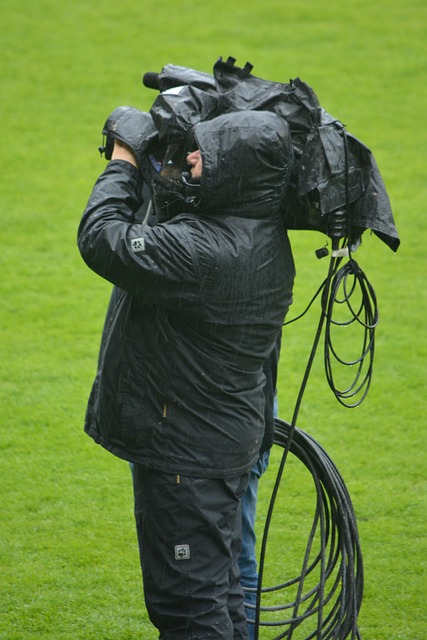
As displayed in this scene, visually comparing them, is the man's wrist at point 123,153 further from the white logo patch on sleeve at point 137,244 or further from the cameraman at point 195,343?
the white logo patch on sleeve at point 137,244

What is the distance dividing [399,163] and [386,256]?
1.55 meters

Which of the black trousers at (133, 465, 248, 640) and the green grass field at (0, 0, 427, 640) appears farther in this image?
the green grass field at (0, 0, 427, 640)

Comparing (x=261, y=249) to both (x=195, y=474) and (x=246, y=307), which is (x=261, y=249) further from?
(x=195, y=474)

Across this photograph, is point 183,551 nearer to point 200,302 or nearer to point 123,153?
point 200,302

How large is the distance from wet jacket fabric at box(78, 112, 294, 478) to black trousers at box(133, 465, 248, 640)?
7cm

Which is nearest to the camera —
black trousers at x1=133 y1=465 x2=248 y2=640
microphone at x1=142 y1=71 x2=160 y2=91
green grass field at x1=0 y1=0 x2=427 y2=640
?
black trousers at x1=133 y1=465 x2=248 y2=640

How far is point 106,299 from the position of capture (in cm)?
714

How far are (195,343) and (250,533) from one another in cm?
106

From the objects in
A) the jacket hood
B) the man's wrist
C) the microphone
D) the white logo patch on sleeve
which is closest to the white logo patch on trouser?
the white logo patch on sleeve

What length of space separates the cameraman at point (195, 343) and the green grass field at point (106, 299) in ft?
3.53

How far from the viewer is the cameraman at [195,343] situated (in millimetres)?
2953

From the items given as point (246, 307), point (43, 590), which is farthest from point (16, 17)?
point (246, 307)

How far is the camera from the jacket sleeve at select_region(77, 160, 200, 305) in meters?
→ 2.94

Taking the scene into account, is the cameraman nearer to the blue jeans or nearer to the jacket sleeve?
the jacket sleeve
